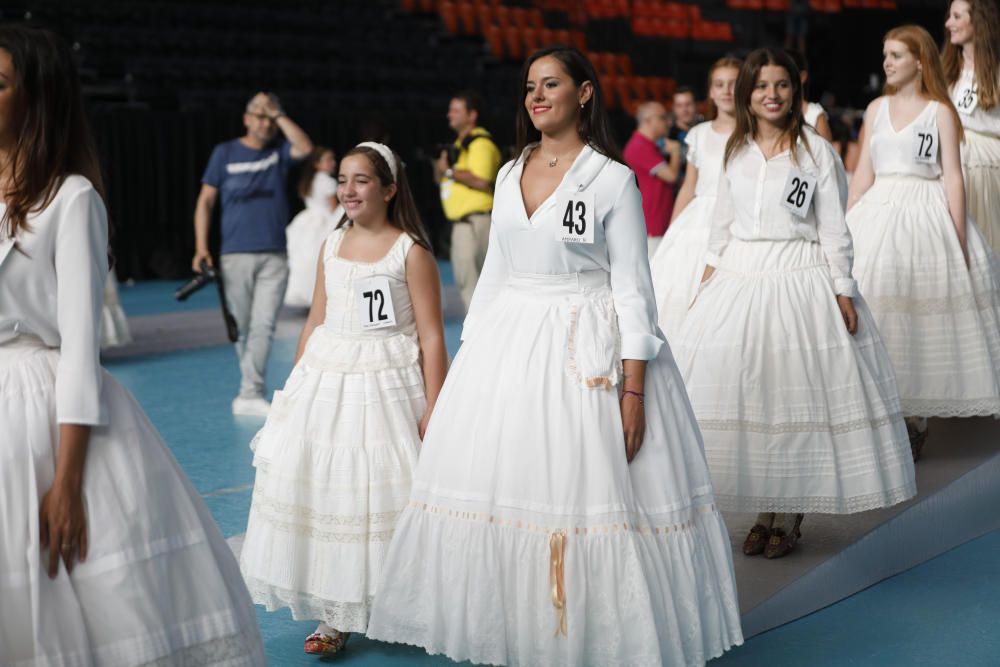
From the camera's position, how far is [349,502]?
3.65 metres

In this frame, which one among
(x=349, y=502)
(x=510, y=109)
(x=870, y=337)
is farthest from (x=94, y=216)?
(x=510, y=109)

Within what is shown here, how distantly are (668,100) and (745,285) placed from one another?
1789cm

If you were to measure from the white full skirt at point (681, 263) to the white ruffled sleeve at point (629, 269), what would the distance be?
2.68 metres

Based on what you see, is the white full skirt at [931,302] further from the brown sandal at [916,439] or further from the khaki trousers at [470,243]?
the khaki trousers at [470,243]

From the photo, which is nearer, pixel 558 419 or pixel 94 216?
pixel 94 216

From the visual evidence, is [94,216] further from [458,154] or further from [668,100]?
[668,100]

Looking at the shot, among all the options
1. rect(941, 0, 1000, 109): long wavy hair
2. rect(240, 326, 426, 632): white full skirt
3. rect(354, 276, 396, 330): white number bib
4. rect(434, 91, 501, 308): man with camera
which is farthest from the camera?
rect(434, 91, 501, 308): man with camera

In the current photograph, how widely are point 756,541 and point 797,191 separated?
1108mm

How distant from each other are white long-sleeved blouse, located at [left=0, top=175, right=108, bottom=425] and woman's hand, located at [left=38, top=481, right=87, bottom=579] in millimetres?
113

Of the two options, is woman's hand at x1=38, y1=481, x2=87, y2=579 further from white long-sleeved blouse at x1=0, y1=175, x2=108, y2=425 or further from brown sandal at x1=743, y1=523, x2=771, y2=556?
brown sandal at x1=743, y1=523, x2=771, y2=556

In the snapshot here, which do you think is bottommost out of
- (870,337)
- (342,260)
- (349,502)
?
(349,502)

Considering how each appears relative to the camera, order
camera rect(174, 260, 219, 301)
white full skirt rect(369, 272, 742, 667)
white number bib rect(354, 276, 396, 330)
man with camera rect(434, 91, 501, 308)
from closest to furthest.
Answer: white full skirt rect(369, 272, 742, 667) < white number bib rect(354, 276, 396, 330) < camera rect(174, 260, 219, 301) < man with camera rect(434, 91, 501, 308)

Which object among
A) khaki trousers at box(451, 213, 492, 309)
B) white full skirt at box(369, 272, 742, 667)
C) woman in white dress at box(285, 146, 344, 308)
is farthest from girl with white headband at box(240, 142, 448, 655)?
woman in white dress at box(285, 146, 344, 308)

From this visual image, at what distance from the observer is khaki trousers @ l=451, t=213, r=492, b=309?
31.1 feet
